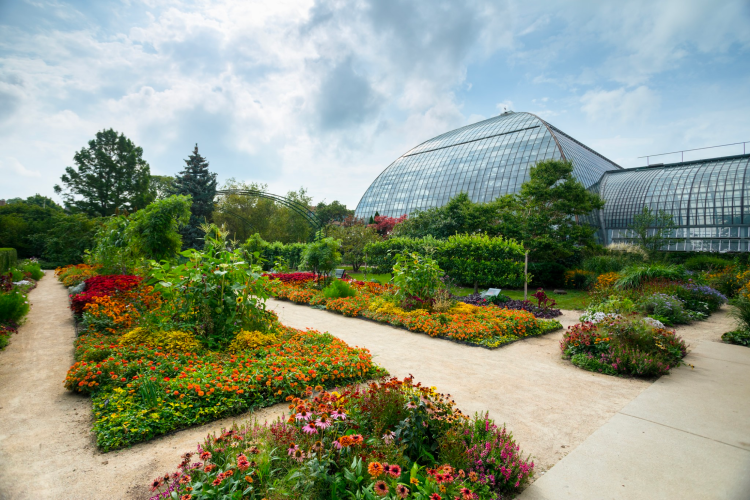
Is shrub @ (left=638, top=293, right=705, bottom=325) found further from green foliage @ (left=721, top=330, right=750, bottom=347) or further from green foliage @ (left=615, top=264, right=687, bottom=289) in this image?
green foliage @ (left=615, top=264, right=687, bottom=289)

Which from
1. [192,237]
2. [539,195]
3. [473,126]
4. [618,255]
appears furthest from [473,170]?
[192,237]

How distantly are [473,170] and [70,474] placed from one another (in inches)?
1477

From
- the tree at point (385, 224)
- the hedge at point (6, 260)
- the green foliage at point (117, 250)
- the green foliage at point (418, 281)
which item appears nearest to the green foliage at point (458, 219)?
the tree at point (385, 224)

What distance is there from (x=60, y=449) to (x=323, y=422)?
8.13 feet

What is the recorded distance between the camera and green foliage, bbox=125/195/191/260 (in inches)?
407

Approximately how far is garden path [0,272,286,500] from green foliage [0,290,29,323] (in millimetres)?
2866

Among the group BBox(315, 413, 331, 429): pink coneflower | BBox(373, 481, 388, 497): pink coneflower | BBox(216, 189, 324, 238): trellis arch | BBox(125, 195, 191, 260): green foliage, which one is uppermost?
BBox(216, 189, 324, 238): trellis arch

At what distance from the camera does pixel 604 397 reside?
14.5ft

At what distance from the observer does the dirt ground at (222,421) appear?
8.84ft

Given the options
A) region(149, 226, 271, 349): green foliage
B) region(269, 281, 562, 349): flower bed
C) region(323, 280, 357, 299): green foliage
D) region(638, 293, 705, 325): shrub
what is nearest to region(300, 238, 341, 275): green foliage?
region(323, 280, 357, 299): green foliage

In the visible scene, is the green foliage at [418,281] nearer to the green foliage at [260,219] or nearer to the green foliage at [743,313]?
the green foliage at [743,313]

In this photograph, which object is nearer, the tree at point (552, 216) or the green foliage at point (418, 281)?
the green foliage at point (418, 281)

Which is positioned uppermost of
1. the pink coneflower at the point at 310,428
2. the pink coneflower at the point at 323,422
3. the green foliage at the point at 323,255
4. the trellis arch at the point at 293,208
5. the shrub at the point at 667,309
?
the trellis arch at the point at 293,208

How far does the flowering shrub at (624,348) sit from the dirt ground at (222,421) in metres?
0.26
